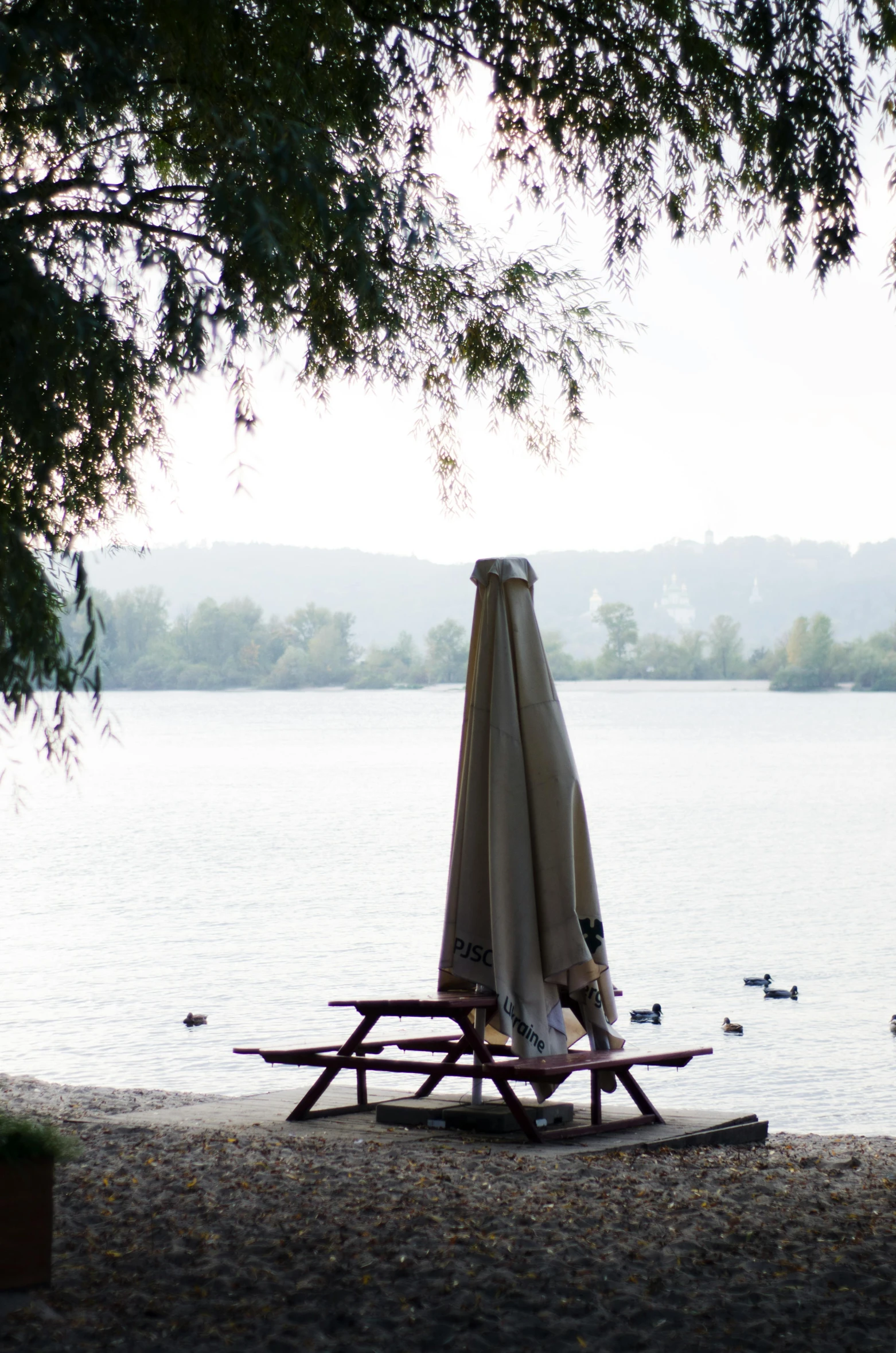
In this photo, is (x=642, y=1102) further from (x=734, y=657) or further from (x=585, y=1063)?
(x=734, y=657)

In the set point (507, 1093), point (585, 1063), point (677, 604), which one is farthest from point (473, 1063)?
point (677, 604)

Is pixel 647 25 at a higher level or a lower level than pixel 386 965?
higher

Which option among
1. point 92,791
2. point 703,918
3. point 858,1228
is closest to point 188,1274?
point 858,1228

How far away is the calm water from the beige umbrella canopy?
8.56 feet

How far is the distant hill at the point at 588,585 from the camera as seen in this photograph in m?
113

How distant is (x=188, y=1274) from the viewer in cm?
377

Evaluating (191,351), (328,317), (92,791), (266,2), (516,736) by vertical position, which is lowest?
(92,791)

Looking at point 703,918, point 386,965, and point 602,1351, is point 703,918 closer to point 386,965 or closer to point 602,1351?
point 386,965

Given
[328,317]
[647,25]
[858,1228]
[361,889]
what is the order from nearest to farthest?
[858,1228] < [647,25] < [328,317] < [361,889]

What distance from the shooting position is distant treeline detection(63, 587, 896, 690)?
8469cm

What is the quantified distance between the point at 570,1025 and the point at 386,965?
54.6 feet

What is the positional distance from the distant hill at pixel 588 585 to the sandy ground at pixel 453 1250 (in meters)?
89.5

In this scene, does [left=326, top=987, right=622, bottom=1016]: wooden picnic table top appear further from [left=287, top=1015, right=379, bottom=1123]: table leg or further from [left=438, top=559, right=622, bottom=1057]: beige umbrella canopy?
[left=287, top=1015, right=379, bottom=1123]: table leg

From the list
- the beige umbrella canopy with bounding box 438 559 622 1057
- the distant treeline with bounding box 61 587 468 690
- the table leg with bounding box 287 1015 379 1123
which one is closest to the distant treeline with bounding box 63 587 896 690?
the distant treeline with bounding box 61 587 468 690
